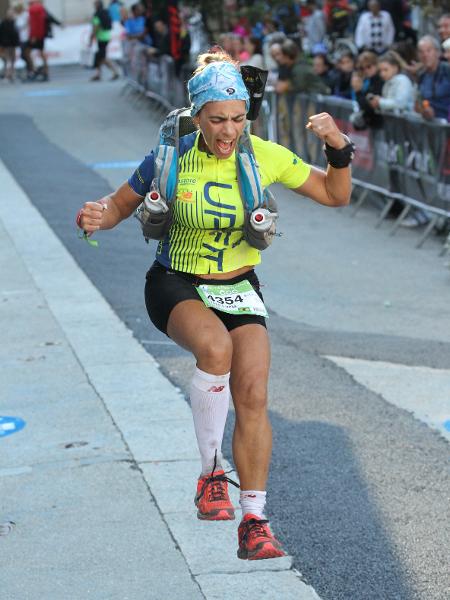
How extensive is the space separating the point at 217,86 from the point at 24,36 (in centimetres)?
3342

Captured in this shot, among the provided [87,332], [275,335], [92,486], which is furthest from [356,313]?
[92,486]

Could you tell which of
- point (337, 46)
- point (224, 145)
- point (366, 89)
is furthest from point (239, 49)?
point (224, 145)

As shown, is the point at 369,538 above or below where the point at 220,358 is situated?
below

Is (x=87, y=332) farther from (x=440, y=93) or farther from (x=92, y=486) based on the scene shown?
(x=440, y=93)

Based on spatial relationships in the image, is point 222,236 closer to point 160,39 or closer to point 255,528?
point 255,528

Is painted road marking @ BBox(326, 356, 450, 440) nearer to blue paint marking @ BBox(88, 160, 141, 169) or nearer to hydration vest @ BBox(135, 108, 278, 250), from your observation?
hydration vest @ BBox(135, 108, 278, 250)

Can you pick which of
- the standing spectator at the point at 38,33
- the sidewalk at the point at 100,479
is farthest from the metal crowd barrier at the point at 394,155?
the standing spectator at the point at 38,33

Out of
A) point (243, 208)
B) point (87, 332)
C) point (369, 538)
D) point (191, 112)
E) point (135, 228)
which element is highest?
point (191, 112)

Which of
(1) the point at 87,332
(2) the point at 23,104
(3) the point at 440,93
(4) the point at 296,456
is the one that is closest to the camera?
(4) the point at 296,456

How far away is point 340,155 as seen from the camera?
16.6ft

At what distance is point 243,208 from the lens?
498 cm

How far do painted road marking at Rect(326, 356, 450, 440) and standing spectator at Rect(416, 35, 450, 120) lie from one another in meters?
5.72

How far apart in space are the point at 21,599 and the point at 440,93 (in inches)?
397

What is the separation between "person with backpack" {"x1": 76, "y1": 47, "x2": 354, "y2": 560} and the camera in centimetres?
489
